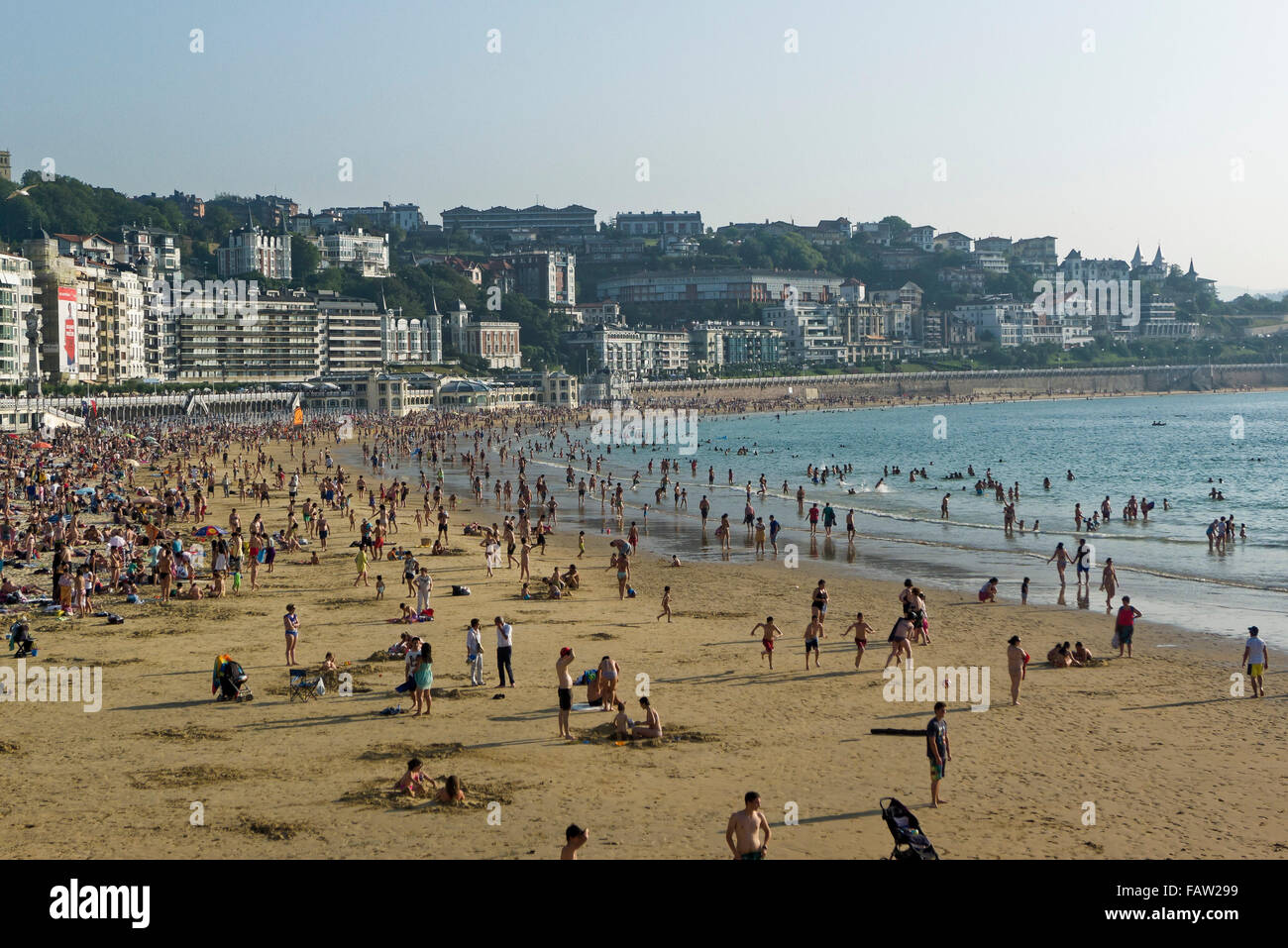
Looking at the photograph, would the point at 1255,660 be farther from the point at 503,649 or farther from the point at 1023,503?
the point at 1023,503

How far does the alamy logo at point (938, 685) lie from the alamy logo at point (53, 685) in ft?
33.4

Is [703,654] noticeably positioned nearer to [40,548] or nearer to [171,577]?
[171,577]

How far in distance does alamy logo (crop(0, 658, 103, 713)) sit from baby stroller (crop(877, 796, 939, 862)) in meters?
9.80

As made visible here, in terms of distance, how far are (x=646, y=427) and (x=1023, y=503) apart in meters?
61.5

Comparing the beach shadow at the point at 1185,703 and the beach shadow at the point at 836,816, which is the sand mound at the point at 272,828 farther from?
the beach shadow at the point at 1185,703

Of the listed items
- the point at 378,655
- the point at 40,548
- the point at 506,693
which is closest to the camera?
the point at 506,693

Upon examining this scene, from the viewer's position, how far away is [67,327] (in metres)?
94.7

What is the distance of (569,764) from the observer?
1212 cm

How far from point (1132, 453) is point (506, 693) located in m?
69.3

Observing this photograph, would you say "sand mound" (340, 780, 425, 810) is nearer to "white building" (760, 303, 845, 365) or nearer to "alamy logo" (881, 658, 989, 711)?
"alamy logo" (881, 658, 989, 711)

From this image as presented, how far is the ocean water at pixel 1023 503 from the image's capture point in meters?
25.5

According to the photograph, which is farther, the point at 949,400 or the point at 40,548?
the point at 949,400

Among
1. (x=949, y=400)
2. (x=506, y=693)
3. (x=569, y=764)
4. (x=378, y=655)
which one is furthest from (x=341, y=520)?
(x=949, y=400)
